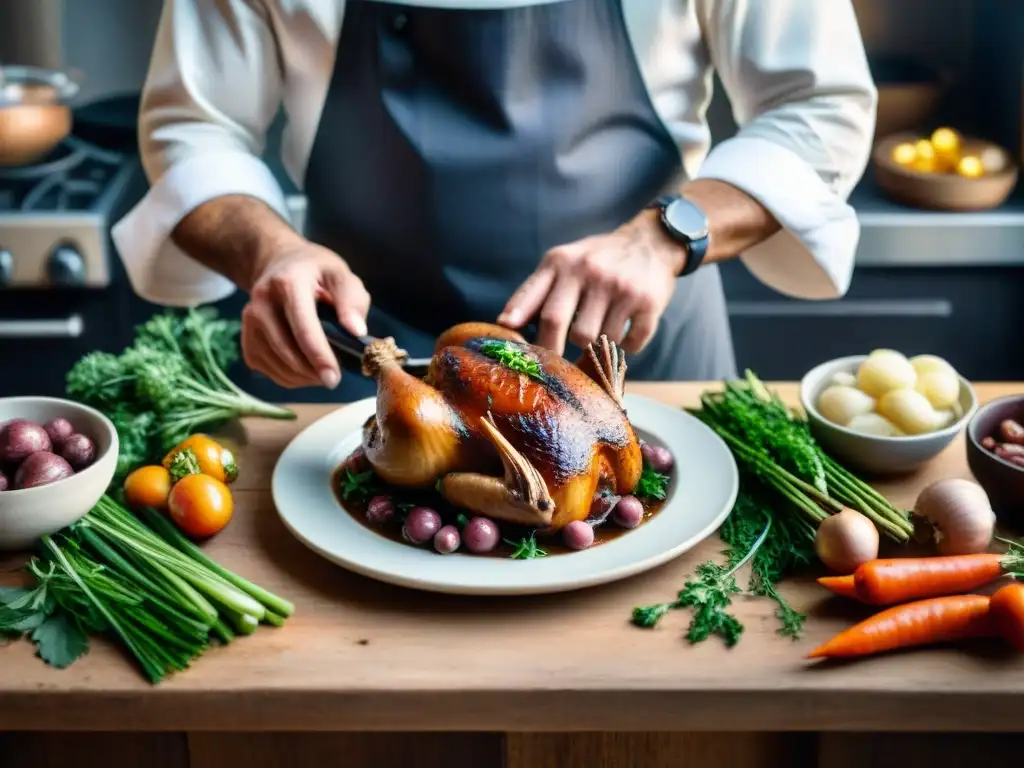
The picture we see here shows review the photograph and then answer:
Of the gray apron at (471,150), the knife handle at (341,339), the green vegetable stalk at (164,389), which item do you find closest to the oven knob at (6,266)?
the gray apron at (471,150)

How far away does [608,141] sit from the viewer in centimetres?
172

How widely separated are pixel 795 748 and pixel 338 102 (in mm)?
1097

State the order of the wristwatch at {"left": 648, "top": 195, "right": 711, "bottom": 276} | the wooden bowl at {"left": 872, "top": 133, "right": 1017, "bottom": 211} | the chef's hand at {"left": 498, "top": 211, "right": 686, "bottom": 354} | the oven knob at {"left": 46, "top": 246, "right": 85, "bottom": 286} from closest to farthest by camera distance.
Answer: the chef's hand at {"left": 498, "top": 211, "right": 686, "bottom": 354} → the wristwatch at {"left": 648, "top": 195, "right": 711, "bottom": 276} → the oven knob at {"left": 46, "top": 246, "right": 85, "bottom": 286} → the wooden bowl at {"left": 872, "top": 133, "right": 1017, "bottom": 211}

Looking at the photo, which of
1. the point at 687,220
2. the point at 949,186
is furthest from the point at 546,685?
the point at 949,186

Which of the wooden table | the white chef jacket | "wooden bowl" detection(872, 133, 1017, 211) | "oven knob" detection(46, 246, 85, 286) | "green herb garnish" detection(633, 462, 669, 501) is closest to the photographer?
the wooden table

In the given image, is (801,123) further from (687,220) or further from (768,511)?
(768,511)

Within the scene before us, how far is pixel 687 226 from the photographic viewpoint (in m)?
1.50

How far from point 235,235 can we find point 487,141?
39cm

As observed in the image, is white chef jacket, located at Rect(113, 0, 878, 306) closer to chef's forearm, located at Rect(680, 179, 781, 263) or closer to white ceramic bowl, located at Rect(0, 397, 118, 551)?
chef's forearm, located at Rect(680, 179, 781, 263)

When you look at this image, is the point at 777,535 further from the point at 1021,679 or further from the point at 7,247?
the point at 7,247

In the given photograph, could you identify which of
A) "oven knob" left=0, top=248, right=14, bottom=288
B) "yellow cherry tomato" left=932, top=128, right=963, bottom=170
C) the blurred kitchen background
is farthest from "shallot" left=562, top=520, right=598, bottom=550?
"yellow cherry tomato" left=932, top=128, right=963, bottom=170

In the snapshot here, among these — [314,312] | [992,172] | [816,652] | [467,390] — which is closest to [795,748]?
[816,652]

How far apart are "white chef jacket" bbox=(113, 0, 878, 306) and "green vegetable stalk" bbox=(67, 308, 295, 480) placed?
0.70 feet

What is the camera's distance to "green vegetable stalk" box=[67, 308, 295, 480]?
4.40 ft
